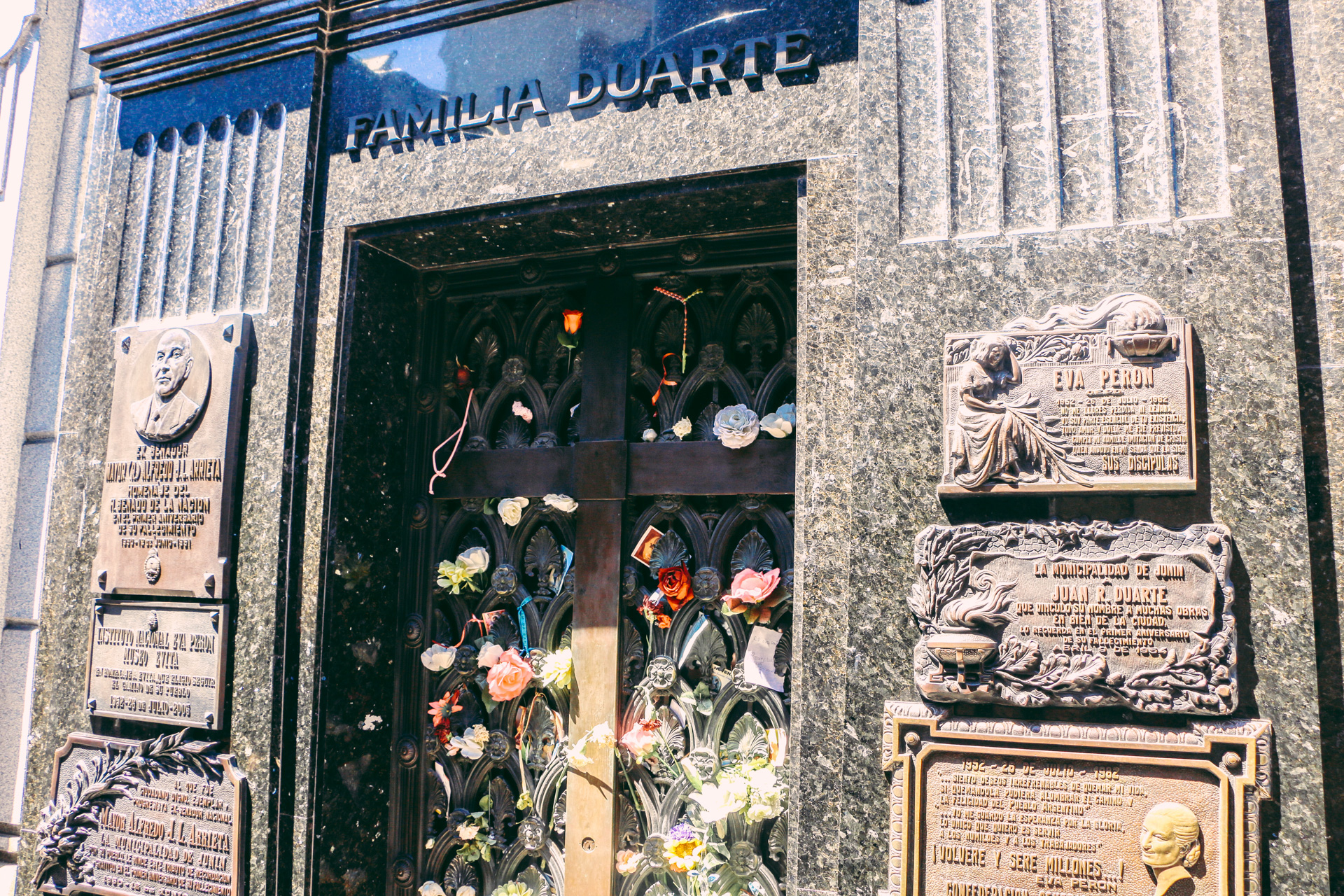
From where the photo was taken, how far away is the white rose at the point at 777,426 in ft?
11.6

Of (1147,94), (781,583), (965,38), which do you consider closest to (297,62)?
(965,38)

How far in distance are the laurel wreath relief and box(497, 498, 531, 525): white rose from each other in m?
1.53

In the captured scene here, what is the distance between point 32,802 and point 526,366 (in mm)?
2896

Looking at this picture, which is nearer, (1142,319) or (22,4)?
(1142,319)

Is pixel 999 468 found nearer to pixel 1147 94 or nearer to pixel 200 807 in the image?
pixel 1147 94

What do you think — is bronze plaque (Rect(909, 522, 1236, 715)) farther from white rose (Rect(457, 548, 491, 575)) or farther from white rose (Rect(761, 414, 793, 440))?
white rose (Rect(457, 548, 491, 575))

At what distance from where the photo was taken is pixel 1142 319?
2562 mm

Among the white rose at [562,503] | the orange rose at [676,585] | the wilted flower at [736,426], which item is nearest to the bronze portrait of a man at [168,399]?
the white rose at [562,503]

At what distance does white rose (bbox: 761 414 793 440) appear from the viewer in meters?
3.53

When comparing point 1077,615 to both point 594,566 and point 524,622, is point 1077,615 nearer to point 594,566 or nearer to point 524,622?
point 594,566

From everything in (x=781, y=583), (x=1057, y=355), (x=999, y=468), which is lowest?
(x=781, y=583)

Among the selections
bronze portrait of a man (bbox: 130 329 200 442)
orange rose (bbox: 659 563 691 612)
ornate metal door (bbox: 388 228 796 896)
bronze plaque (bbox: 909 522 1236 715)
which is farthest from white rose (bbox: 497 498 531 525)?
bronze plaque (bbox: 909 522 1236 715)

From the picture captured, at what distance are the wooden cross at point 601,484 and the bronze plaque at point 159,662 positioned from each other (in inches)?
44.7

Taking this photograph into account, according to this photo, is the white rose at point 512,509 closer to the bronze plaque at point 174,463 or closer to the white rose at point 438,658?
the white rose at point 438,658
